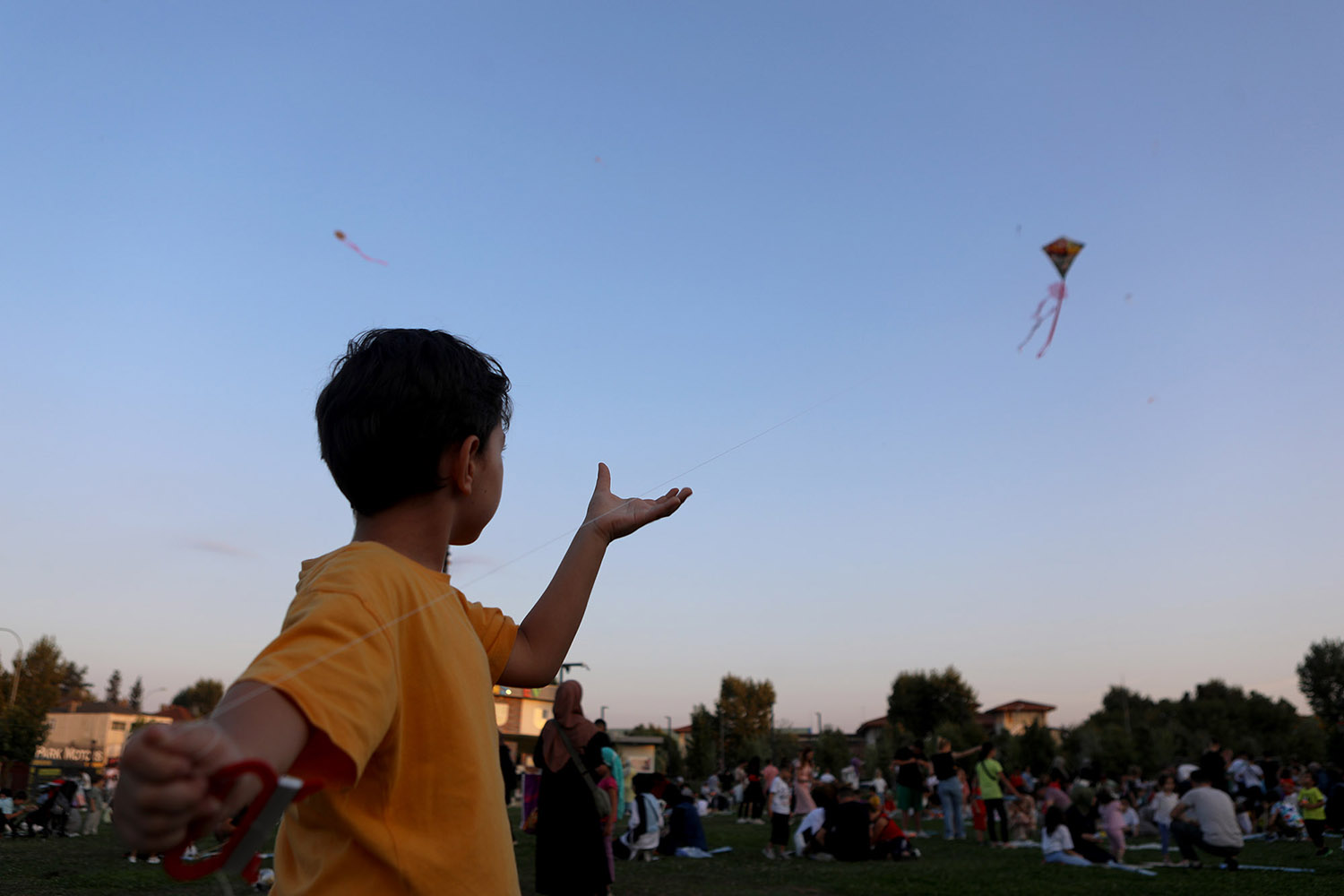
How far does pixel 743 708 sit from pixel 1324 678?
133 ft

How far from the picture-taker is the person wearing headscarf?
7129 millimetres

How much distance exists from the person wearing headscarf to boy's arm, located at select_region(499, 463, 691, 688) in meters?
5.40

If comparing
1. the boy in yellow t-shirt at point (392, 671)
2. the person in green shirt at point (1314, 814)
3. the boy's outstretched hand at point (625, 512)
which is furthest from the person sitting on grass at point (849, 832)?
the boy in yellow t-shirt at point (392, 671)

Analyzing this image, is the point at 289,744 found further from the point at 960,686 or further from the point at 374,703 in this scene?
the point at 960,686

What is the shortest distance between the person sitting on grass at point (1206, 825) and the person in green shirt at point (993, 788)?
3.56 meters

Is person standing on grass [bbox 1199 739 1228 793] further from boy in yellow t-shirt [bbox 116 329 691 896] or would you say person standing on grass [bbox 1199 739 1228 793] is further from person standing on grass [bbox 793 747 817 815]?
boy in yellow t-shirt [bbox 116 329 691 896]

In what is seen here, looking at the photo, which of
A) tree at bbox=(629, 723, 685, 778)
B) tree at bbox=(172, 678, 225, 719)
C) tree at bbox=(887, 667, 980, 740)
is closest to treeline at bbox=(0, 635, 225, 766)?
tree at bbox=(172, 678, 225, 719)

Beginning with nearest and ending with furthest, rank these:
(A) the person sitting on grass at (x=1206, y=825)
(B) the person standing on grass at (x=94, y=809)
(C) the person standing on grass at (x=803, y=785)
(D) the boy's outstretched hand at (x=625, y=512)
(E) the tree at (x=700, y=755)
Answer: (D) the boy's outstretched hand at (x=625, y=512) < (A) the person sitting on grass at (x=1206, y=825) < (B) the person standing on grass at (x=94, y=809) < (C) the person standing on grass at (x=803, y=785) < (E) the tree at (x=700, y=755)

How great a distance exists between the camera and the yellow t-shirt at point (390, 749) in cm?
110

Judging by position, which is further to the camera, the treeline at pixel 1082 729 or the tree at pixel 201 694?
the tree at pixel 201 694

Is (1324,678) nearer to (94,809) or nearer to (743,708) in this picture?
(743,708)

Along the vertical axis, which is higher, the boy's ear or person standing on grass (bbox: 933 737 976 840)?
the boy's ear

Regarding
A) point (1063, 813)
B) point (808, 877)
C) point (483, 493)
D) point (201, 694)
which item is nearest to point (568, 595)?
point (483, 493)

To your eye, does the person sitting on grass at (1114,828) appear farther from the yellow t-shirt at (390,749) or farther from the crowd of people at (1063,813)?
the yellow t-shirt at (390,749)
